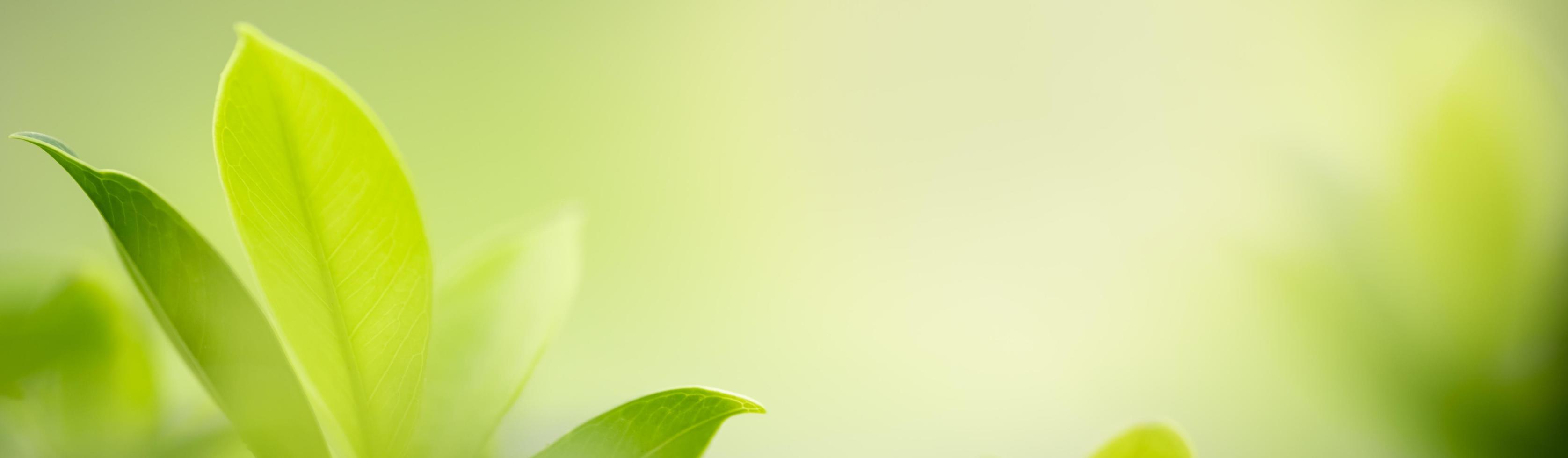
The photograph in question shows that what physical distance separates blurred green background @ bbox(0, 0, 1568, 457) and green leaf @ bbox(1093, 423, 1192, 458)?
0.63 ft

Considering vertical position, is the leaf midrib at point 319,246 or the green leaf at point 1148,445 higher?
the leaf midrib at point 319,246

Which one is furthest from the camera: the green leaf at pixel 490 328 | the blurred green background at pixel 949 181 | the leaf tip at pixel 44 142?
the blurred green background at pixel 949 181

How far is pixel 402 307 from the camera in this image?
A: 0.30 metres

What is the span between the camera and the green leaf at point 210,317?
0.28m

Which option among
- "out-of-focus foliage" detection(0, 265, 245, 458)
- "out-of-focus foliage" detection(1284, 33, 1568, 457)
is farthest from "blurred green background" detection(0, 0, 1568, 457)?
"out-of-focus foliage" detection(0, 265, 245, 458)

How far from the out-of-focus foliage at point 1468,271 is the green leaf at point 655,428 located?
18.4 inches

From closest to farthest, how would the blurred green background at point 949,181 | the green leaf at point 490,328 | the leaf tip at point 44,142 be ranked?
1. the leaf tip at point 44,142
2. the green leaf at point 490,328
3. the blurred green background at point 949,181

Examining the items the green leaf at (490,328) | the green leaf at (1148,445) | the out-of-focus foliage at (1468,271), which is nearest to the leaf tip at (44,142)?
the green leaf at (490,328)

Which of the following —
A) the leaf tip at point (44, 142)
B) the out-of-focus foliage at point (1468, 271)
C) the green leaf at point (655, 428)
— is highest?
the leaf tip at point (44, 142)

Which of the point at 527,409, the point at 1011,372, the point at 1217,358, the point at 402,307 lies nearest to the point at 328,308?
the point at 402,307

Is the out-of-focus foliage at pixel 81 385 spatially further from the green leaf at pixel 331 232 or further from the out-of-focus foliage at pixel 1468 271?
the out-of-focus foliage at pixel 1468 271

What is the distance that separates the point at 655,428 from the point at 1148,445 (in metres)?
0.23

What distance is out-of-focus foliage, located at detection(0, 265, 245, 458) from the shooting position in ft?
1.45

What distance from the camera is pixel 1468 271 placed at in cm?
54
